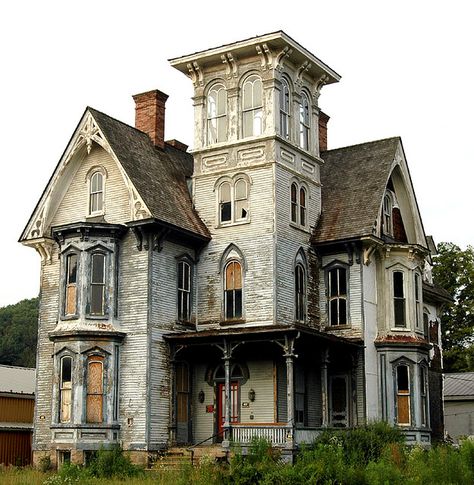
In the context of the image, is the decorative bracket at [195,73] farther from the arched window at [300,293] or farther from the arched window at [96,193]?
the arched window at [300,293]

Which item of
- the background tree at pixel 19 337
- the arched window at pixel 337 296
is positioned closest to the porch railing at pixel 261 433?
the arched window at pixel 337 296

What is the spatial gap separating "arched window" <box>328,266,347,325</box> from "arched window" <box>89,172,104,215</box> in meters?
8.28

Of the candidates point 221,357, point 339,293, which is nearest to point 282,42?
point 339,293

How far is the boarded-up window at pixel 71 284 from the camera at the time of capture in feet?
95.9

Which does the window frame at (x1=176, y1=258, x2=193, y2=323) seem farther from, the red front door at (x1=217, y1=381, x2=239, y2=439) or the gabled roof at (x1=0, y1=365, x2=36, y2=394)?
the gabled roof at (x1=0, y1=365, x2=36, y2=394)

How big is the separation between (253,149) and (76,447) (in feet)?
37.1

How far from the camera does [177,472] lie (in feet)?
82.2

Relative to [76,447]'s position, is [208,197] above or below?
above

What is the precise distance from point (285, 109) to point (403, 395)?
34.8 ft

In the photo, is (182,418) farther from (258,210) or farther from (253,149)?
(253,149)

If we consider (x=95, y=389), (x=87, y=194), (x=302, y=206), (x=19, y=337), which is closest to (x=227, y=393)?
(x=95, y=389)

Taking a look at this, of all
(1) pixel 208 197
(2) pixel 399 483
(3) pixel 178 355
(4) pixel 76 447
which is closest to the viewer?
(2) pixel 399 483

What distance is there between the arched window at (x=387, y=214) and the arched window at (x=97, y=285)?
10.3m

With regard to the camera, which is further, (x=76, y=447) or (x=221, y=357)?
(x=221, y=357)
